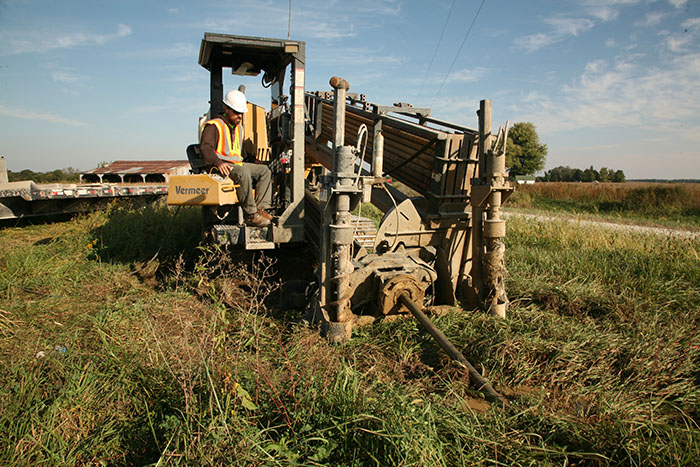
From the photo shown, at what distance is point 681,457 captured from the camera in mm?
2348

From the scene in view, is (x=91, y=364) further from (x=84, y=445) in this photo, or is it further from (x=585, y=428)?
(x=585, y=428)

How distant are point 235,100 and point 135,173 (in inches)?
346

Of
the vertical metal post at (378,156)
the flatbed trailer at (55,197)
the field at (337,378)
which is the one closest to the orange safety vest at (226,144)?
the field at (337,378)

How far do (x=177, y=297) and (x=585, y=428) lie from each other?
4.42m

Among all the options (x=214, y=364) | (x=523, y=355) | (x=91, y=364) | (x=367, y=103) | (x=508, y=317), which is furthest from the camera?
(x=367, y=103)

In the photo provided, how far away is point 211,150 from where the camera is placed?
5.16m

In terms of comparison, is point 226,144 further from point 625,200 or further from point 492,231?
point 625,200

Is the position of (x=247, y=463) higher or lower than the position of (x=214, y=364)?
lower

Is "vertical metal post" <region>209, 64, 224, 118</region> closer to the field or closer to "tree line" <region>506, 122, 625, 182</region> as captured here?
the field

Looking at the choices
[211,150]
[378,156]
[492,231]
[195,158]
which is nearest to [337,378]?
[378,156]

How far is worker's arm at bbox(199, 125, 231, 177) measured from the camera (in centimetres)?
505

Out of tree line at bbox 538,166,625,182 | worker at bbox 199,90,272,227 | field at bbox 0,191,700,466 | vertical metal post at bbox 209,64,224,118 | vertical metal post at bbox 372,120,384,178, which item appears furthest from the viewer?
tree line at bbox 538,166,625,182

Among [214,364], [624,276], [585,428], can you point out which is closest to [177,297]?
[214,364]

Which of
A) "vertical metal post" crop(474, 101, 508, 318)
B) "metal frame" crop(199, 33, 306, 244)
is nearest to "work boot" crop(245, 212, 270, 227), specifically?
"metal frame" crop(199, 33, 306, 244)
